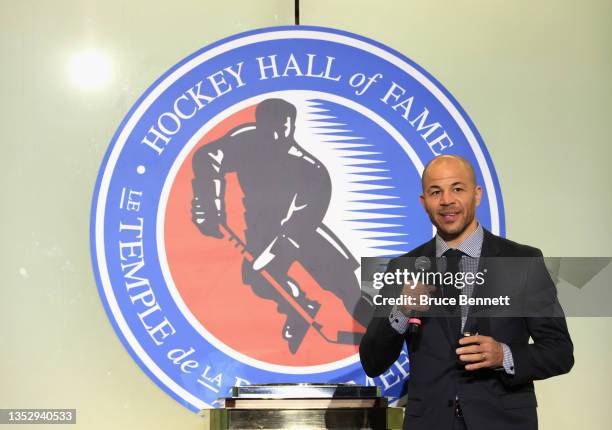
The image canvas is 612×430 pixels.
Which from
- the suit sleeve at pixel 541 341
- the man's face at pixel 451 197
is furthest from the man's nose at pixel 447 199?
the suit sleeve at pixel 541 341

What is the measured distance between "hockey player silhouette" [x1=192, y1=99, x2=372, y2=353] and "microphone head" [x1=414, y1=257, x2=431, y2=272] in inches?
19.1

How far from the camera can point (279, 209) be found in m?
3.31

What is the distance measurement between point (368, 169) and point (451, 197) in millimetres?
665

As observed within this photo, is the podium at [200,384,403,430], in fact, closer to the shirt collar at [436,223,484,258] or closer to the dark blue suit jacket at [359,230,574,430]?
the dark blue suit jacket at [359,230,574,430]

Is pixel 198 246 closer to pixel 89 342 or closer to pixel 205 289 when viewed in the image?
pixel 205 289

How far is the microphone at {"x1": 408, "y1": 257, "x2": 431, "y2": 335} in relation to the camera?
8.29 feet

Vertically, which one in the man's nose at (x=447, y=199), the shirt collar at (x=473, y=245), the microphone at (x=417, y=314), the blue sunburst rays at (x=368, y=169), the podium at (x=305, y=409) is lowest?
the podium at (x=305, y=409)

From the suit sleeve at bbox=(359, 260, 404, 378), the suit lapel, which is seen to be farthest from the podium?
the suit lapel

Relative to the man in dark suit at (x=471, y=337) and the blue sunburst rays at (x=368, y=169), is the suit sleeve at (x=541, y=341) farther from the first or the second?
the blue sunburst rays at (x=368, y=169)

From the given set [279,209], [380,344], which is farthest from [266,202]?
[380,344]

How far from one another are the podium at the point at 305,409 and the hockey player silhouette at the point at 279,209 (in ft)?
1.16

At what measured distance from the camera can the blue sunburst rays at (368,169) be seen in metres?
3.35

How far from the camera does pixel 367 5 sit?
3.43 m

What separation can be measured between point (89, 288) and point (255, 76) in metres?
0.99
